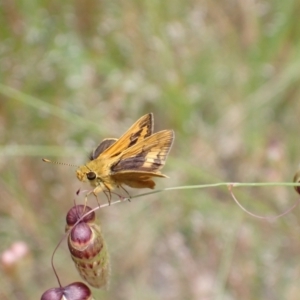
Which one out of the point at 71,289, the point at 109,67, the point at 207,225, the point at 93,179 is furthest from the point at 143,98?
the point at 71,289

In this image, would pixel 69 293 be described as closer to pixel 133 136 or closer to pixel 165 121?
pixel 133 136

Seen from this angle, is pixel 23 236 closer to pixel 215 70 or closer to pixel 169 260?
pixel 169 260

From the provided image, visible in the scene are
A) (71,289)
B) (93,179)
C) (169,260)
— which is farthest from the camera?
(169,260)

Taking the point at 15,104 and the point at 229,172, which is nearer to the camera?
the point at 15,104

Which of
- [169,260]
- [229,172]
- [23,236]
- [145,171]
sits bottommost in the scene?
[169,260]

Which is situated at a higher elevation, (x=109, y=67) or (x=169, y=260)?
(x=109, y=67)

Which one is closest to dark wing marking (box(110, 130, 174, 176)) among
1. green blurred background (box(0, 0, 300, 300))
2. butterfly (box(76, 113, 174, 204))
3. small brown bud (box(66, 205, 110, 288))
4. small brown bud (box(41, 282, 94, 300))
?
butterfly (box(76, 113, 174, 204))
